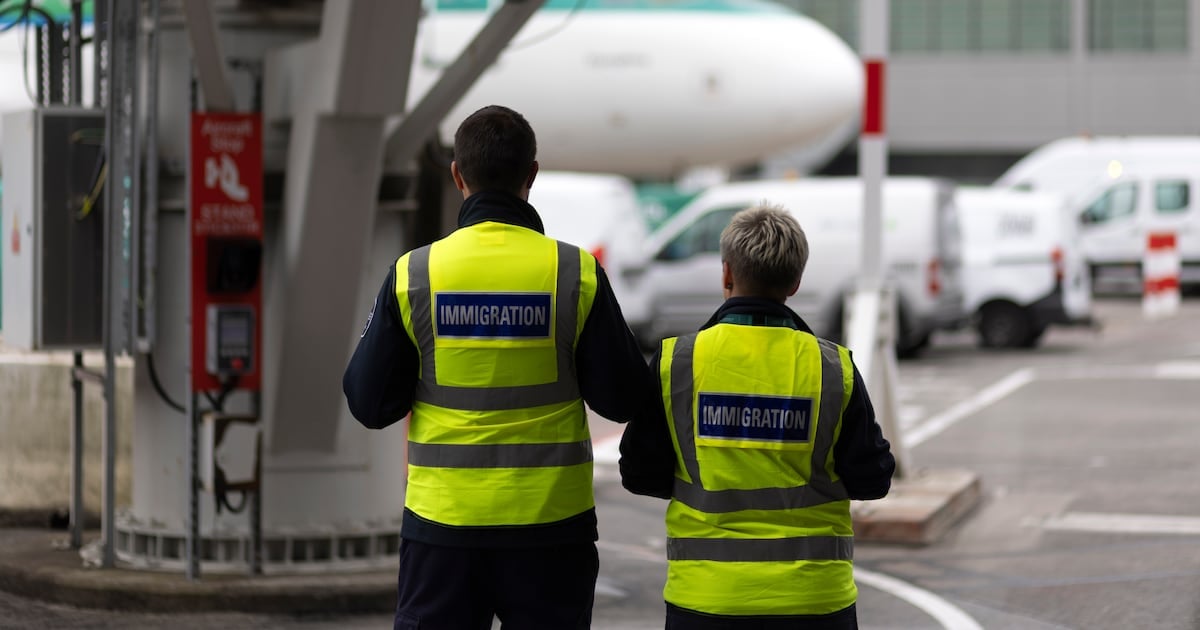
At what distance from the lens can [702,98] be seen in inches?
1016

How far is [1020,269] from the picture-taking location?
21688 millimetres

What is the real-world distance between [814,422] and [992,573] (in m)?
4.84

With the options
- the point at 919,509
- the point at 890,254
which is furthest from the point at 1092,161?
the point at 919,509

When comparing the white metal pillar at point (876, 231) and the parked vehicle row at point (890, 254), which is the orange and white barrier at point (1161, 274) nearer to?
the parked vehicle row at point (890, 254)

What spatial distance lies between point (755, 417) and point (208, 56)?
3.93 m

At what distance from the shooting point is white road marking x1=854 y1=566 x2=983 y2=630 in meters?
7.15

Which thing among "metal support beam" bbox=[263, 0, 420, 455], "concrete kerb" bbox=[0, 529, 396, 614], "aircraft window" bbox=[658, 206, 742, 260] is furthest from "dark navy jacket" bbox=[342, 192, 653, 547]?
"aircraft window" bbox=[658, 206, 742, 260]

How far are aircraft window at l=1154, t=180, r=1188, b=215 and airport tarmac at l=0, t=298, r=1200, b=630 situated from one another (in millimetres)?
12806

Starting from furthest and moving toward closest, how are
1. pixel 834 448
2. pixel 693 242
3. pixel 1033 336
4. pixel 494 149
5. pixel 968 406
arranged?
pixel 1033 336 → pixel 693 242 → pixel 968 406 → pixel 494 149 → pixel 834 448

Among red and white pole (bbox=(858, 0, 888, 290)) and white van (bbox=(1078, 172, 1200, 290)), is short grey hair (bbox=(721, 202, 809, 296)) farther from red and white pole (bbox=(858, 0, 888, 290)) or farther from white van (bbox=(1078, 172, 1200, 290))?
white van (bbox=(1078, 172, 1200, 290))

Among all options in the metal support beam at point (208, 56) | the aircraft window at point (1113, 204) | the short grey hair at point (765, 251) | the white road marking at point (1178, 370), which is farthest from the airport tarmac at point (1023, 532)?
the aircraft window at point (1113, 204)

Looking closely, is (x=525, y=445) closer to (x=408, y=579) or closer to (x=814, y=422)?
(x=408, y=579)

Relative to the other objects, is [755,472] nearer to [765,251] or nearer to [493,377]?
[765,251]

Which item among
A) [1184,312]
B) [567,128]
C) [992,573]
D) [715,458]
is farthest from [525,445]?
[1184,312]
